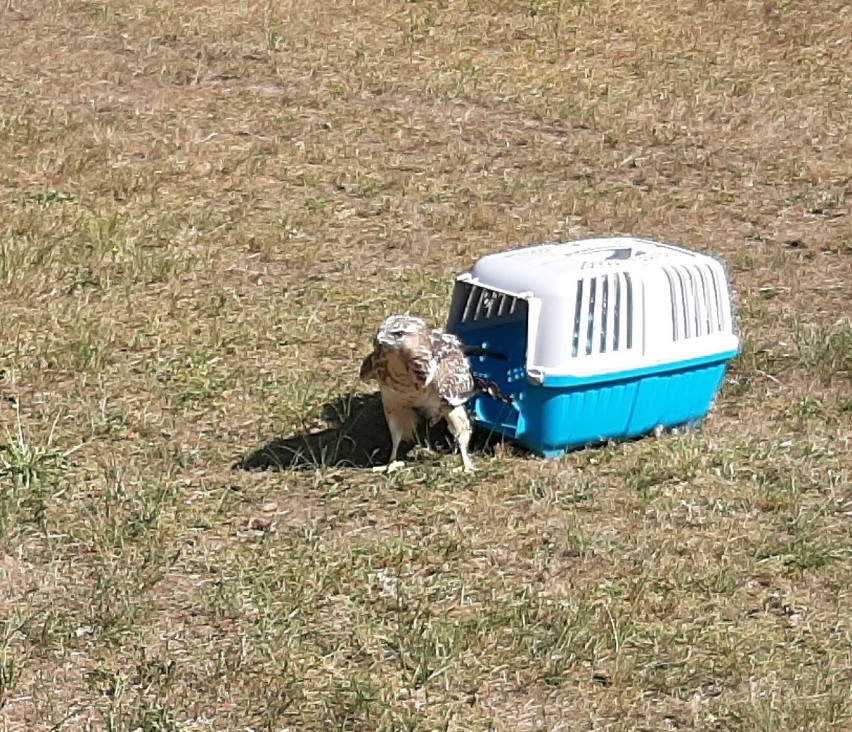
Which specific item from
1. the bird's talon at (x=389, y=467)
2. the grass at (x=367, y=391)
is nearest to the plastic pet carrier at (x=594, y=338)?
the grass at (x=367, y=391)

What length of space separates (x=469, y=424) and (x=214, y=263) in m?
2.88

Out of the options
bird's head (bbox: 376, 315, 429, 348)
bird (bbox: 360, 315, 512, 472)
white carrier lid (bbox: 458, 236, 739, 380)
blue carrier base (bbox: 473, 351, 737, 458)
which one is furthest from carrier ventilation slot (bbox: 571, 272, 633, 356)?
bird's head (bbox: 376, 315, 429, 348)

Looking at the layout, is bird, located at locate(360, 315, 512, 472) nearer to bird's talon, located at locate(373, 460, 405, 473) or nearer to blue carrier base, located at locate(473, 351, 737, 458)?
bird's talon, located at locate(373, 460, 405, 473)

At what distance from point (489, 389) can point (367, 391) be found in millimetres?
848

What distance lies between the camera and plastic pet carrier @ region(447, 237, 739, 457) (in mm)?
6016

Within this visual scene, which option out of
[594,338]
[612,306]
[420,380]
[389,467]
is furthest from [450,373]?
[612,306]

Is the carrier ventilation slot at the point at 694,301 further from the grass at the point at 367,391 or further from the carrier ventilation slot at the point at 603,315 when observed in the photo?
the grass at the point at 367,391

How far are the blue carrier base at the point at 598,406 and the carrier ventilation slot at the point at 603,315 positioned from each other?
0.43 ft

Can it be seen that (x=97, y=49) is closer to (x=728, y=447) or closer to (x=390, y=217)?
(x=390, y=217)

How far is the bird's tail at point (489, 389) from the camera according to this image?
6.12 metres

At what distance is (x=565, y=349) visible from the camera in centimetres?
598

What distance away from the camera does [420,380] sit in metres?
5.89

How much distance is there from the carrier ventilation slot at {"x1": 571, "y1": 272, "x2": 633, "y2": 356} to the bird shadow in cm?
52

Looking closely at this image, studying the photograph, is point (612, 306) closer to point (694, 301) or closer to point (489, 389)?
point (694, 301)
